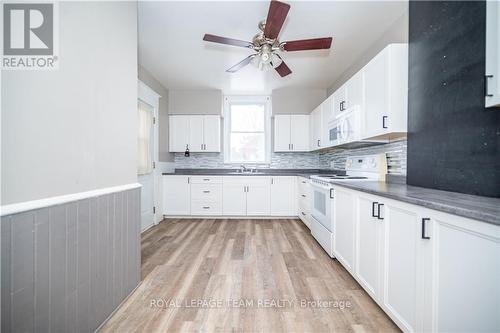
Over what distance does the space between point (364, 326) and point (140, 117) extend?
3.58 m

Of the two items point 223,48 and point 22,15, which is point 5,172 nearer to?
point 22,15

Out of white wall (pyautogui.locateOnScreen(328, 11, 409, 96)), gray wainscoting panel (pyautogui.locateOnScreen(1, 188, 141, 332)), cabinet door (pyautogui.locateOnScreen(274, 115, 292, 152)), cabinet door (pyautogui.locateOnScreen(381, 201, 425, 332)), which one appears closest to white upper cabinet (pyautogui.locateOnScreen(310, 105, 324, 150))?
cabinet door (pyautogui.locateOnScreen(274, 115, 292, 152))

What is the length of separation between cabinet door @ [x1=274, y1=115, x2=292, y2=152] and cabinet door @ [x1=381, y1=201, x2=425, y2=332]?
3078 mm

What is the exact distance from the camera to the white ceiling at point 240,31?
2092 mm

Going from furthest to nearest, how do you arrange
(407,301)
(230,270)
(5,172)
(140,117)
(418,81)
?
(140,117), (230,270), (418,81), (407,301), (5,172)

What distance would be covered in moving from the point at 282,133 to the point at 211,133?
1430 millimetres

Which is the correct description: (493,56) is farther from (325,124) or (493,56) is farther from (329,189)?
(325,124)

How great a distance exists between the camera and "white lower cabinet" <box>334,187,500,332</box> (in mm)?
838

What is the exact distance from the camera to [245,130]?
15.7ft

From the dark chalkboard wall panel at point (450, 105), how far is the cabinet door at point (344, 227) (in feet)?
1.80

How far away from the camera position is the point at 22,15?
3.17 feet

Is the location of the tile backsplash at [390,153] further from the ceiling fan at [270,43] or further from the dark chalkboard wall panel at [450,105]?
the ceiling fan at [270,43]

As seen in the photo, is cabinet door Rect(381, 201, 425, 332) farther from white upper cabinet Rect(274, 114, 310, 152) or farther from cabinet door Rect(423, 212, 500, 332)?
white upper cabinet Rect(274, 114, 310, 152)

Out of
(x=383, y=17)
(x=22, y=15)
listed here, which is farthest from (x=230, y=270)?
(x=383, y=17)
